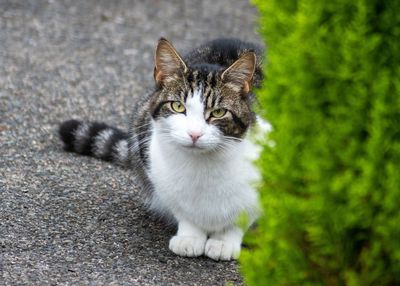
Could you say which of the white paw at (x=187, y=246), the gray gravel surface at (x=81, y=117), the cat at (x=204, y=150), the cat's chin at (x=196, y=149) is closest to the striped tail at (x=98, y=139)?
the gray gravel surface at (x=81, y=117)

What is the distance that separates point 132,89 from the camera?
7.50 meters

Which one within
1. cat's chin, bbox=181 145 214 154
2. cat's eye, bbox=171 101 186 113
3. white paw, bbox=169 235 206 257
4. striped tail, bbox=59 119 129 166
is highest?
cat's eye, bbox=171 101 186 113

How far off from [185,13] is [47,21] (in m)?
1.80

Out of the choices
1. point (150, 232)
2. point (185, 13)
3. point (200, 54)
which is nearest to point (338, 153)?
point (150, 232)

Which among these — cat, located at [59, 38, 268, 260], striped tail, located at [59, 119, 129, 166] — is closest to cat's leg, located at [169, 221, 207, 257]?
cat, located at [59, 38, 268, 260]

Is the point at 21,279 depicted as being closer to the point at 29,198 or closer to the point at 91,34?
the point at 29,198

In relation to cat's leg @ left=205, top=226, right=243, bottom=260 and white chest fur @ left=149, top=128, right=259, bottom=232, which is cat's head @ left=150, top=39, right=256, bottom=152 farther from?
cat's leg @ left=205, top=226, right=243, bottom=260

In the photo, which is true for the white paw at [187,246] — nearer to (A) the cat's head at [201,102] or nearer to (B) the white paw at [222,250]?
(B) the white paw at [222,250]

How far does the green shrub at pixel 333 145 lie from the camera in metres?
2.73

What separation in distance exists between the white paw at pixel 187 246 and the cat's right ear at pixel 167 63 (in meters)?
0.88

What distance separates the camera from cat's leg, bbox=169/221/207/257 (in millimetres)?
4488

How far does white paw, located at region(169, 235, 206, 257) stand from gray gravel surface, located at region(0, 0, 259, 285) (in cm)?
4

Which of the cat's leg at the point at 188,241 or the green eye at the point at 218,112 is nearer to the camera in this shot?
the green eye at the point at 218,112

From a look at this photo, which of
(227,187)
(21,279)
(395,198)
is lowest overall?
(21,279)
